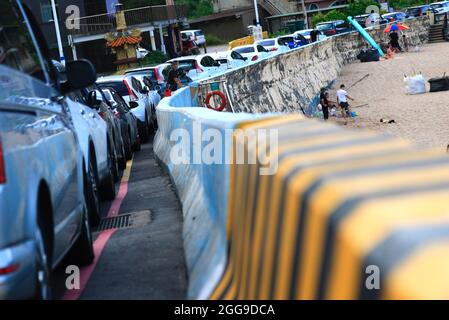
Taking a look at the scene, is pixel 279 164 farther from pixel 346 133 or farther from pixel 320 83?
pixel 320 83

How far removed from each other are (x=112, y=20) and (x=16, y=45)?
2368 inches

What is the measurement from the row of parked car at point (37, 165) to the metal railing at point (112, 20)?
54.7m

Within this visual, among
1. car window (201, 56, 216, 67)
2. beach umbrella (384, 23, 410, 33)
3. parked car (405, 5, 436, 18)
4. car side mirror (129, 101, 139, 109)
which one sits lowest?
parked car (405, 5, 436, 18)

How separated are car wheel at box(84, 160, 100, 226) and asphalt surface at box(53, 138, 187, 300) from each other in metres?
0.26

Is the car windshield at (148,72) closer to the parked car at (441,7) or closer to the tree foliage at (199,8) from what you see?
the parked car at (441,7)

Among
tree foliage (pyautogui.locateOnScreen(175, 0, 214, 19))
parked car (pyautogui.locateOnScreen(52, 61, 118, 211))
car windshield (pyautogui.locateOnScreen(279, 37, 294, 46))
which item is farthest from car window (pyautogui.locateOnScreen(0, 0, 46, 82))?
tree foliage (pyautogui.locateOnScreen(175, 0, 214, 19))

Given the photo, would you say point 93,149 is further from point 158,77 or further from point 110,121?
point 158,77

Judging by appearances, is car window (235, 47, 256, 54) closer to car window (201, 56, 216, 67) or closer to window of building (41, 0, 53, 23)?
car window (201, 56, 216, 67)

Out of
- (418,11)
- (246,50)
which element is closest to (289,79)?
(246,50)

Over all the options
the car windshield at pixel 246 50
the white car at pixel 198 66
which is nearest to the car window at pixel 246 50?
the car windshield at pixel 246 50

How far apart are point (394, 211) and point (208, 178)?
16.2ft

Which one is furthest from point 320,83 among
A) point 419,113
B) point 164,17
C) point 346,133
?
point 346,133

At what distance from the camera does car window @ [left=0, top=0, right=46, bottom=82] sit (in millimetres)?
7035

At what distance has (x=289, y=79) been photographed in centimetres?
3319
